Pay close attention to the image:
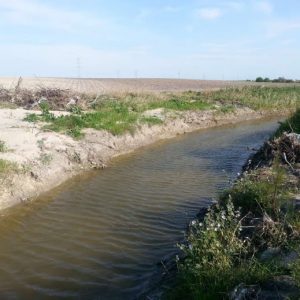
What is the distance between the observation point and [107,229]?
9.24m

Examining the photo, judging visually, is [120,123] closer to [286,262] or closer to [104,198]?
[104,198]

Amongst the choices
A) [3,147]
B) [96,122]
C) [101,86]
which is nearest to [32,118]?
[96,122]

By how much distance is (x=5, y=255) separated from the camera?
320 inches

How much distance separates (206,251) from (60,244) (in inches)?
151

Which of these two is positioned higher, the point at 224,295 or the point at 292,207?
the point at 292,207

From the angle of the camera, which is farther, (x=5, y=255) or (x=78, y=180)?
(x=78, y=180)

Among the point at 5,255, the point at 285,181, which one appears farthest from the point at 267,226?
the point at 5,255

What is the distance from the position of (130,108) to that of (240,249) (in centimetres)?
1772

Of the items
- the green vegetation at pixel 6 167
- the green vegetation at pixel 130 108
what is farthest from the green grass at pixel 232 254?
the green vegetation at pixel 130 108

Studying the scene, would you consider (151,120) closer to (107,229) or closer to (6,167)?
(6,167)

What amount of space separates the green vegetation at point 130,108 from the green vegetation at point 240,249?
987cm

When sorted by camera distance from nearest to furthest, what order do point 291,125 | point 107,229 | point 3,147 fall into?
point 107,229
point 3,147
point 291,125

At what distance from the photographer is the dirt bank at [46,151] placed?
11.4m

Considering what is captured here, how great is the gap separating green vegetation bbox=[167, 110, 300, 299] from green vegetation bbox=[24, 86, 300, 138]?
389 inches
